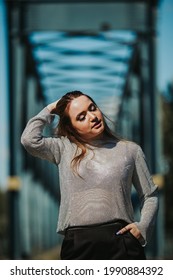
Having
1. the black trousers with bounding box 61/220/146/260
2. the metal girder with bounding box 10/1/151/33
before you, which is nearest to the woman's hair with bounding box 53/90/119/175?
the black trousers with bounding box 61/220/146/260

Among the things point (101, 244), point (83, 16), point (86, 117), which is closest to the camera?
point (101, 244)

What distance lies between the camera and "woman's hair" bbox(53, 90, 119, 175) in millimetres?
3477

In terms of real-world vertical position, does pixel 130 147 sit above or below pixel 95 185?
above

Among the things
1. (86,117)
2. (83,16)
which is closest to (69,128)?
(86,117)

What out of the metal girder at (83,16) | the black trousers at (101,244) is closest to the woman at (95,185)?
the black trousers at (101,244)

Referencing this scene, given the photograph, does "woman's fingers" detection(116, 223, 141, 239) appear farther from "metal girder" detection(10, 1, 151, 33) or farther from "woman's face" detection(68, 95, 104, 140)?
"metal girder" detection(10, 1, 151, 33)

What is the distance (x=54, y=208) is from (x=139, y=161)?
28647 mm

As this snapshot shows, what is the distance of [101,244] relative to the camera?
3.39 m

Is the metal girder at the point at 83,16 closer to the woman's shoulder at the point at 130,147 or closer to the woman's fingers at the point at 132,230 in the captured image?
the woman's shoulder at the point at 130,147

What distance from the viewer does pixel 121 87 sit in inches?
1017

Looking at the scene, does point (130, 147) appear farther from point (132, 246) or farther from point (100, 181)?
point (132, 246)

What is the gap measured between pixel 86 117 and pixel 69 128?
103 millimetres

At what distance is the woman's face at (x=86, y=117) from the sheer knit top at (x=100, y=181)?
0.17ft
